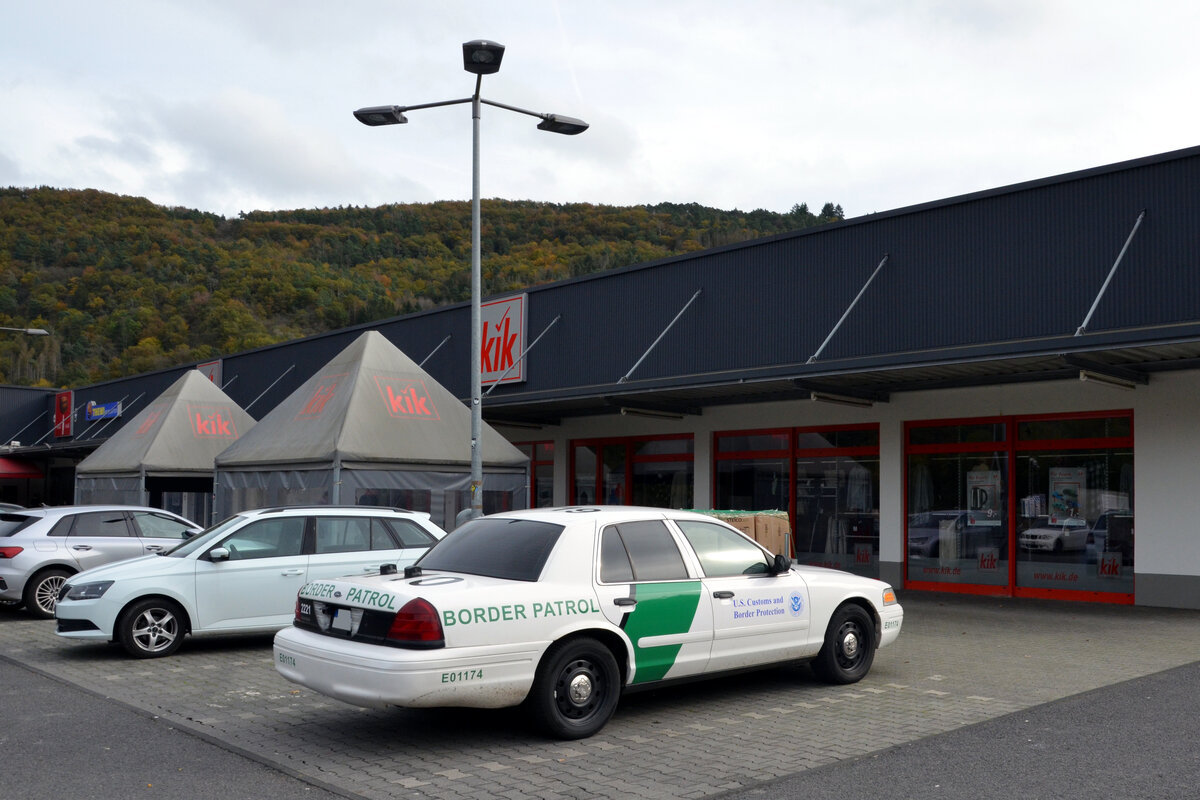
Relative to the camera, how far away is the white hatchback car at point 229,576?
10.9m

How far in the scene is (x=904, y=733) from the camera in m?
7.54

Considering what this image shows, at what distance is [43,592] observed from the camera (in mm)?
14375

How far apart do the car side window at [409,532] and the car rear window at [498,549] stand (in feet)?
13.0

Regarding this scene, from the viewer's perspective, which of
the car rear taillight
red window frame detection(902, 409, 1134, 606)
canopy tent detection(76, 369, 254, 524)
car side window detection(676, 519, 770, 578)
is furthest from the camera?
canopy tent detection(76, 369, 254, 524)

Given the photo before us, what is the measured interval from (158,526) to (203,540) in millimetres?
4325

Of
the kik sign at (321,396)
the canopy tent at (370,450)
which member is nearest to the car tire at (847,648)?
the canopy tent at (370,450)

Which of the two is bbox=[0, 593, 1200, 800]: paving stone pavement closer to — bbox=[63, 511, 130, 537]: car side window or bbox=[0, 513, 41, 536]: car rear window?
bbox=[63, 511, 130, 537]: car side window

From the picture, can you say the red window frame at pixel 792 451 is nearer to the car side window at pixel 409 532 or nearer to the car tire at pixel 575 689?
the car side window at pixel 409 532

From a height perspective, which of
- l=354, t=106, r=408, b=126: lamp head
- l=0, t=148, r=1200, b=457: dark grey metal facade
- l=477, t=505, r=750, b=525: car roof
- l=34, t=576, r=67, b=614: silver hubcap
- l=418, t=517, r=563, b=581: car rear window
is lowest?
l=34, t=576, r=67, b=614: silver hubcap

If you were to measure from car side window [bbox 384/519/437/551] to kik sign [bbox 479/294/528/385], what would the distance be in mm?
11451

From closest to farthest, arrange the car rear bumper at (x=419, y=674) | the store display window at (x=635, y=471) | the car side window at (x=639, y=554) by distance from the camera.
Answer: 1. the car rear bumper at (x=419, y=674)
2. the car side window at (x=639, y=554)
3. the store display window at (x=635, y=471)

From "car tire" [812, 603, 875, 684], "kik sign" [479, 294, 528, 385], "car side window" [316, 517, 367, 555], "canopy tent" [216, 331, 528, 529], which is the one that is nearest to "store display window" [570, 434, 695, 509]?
"kik sign" [479, 294, 528, 385]

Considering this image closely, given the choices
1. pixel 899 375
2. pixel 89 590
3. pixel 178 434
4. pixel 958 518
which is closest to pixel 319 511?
pixel 89 590

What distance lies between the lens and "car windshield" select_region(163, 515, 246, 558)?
11.4 metres
